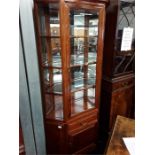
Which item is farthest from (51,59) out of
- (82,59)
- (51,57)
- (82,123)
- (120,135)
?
(120,135)

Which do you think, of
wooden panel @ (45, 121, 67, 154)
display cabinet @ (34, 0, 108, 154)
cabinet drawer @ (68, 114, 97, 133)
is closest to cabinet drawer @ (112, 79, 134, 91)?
display cabinet @ (34, 0, 108, 154)

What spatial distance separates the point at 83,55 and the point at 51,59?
34 centimetres

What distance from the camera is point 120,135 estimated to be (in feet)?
3.77

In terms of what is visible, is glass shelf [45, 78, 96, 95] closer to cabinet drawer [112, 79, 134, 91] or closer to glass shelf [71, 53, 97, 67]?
glass shelf [71, 53, 97, 67]

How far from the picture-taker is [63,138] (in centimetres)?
167

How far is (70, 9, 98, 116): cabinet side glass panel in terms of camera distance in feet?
5.09

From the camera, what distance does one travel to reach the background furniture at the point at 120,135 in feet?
3.29

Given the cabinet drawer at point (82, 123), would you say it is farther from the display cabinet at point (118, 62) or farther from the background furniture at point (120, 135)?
the background furniture at point (120, 135)

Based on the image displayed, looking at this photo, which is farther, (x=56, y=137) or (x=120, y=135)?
(x=56, y=137)

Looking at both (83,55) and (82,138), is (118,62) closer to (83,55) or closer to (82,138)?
(83,55)

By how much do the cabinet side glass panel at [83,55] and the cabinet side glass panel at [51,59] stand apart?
14 cm

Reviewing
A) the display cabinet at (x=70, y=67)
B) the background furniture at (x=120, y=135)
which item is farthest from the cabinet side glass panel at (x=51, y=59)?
the background furniture at (x=120, y=135)

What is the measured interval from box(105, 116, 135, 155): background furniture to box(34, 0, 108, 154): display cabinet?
0.51 metres
